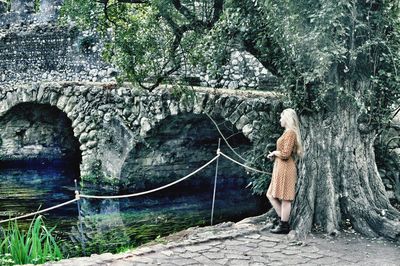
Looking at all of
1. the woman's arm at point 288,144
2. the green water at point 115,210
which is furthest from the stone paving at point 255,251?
the green water at point 115,210

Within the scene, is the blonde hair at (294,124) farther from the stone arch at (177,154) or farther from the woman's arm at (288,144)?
the stone arch at (177,154)

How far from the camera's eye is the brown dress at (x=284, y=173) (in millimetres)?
7862

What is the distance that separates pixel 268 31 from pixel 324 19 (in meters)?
1.15

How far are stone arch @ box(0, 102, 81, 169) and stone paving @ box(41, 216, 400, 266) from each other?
34.6 ft

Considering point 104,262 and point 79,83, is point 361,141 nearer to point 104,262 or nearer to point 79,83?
point 104,262

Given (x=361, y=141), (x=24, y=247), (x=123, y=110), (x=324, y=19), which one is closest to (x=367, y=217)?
(x=361, y=141)

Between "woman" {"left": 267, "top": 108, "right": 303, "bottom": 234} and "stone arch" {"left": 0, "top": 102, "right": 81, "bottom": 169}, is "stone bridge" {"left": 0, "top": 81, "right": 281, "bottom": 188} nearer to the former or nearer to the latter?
"stone arch" {"left": 0, "top": 102, "right": 81, "bottom": 169}

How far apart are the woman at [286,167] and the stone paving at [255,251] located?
1.03 feet

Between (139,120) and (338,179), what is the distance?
6.89 meters

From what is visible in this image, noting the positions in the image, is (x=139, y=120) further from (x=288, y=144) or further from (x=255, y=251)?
(x=255, y=251)

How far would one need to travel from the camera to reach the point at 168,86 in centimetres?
1383

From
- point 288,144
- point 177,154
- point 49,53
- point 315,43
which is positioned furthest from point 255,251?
point 49,53

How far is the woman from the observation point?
7.84 metres

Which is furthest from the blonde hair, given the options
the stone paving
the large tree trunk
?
the stone paving
